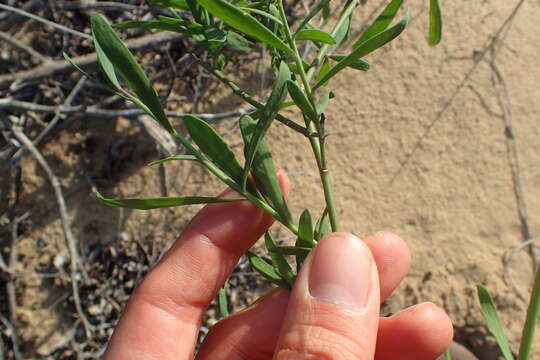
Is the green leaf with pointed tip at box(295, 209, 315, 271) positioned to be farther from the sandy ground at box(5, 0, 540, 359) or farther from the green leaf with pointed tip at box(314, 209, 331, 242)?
the sandy ground at box(5, 0, 540, 359)

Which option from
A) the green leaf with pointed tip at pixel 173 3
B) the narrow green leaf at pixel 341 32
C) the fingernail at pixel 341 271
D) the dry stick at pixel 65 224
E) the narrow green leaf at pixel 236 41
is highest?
the narrow green leaf at pixel 341 32

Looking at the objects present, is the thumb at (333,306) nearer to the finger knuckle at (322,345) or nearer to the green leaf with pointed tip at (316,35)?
the finger knuckle at (322,345)

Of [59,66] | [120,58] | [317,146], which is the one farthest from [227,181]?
[59,66]

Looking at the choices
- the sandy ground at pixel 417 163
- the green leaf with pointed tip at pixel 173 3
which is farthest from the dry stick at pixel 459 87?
the green leaf with pointed tip at pixel 173 3

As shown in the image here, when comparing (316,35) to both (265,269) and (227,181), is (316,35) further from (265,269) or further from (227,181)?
(265,269)

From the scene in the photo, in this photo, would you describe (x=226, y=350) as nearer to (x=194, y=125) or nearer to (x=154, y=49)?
(x=194, y=125)

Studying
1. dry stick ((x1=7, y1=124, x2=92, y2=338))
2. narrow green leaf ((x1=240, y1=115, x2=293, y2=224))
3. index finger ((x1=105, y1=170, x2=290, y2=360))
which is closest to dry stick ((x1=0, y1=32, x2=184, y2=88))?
dry stick ((x1=7, y1=124, x2=92, y2=338))
